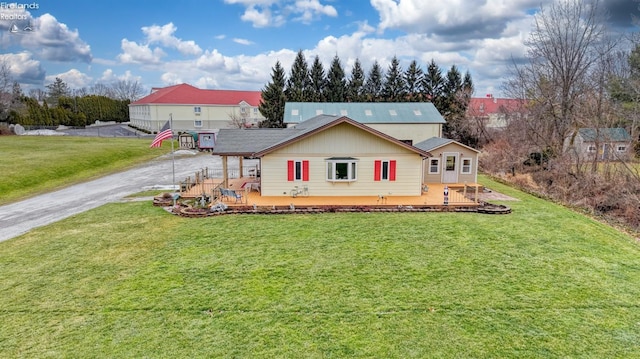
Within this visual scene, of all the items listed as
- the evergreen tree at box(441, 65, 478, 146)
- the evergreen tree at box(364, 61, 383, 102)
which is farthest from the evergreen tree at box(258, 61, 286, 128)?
the evergreen tree at box(441, 65, 478, 146)

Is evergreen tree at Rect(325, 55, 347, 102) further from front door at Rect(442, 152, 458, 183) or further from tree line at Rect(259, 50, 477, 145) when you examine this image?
front door at Rect(442, 152, 458, 183)

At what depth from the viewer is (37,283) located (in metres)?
9.44

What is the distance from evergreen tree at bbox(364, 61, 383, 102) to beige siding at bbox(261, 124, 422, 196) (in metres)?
33.3

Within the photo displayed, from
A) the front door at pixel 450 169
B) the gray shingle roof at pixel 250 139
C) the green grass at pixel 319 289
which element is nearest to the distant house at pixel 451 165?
the front door at pixel 450 169

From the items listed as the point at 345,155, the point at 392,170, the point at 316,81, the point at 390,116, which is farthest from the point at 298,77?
the point at 392,170

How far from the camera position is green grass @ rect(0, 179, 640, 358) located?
279 inches

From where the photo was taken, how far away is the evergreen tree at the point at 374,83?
49.7 metres

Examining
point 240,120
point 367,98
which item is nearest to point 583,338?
point 367,98

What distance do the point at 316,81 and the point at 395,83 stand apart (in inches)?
400

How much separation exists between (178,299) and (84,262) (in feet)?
13.2

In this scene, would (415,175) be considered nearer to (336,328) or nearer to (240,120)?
(336,328)

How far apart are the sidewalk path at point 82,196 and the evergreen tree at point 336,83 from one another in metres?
22.2

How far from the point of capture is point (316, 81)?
4844 cm

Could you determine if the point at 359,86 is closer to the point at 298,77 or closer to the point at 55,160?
the point at 298,77
